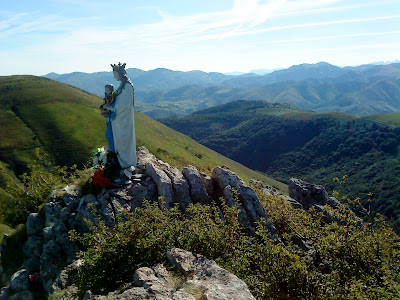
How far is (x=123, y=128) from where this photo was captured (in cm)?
1562

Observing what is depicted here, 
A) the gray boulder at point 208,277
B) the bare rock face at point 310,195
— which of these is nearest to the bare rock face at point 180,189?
the gray boulder at point 208,277

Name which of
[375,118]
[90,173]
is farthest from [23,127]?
[375,118]

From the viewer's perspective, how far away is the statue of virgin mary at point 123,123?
15.2 metres

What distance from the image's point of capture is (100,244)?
30.7 ft

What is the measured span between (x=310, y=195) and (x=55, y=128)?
110 meters

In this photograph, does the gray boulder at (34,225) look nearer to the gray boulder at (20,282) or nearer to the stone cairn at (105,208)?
the stone cairn at (105,208)

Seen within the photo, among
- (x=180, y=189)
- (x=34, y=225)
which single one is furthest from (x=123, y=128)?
(x=34, y=225)

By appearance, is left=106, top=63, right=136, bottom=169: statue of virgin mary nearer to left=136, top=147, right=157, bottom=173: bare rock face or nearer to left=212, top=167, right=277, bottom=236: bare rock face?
left=136, top=147, right=157, bottom=173: bare rock face

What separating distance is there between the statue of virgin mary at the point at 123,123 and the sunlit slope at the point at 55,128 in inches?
2673

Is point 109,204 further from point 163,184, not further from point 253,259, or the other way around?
point 253,259

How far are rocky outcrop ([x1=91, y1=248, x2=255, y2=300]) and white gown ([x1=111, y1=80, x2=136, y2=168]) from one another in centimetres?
852

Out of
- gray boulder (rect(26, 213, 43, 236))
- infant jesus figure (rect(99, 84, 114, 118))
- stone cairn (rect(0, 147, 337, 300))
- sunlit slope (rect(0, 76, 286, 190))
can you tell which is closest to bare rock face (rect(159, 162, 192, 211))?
stone cairn (rect(0, 147, 337, 300))

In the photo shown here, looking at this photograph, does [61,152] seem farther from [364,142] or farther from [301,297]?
[364,142]

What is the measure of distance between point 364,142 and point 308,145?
39.8 m
